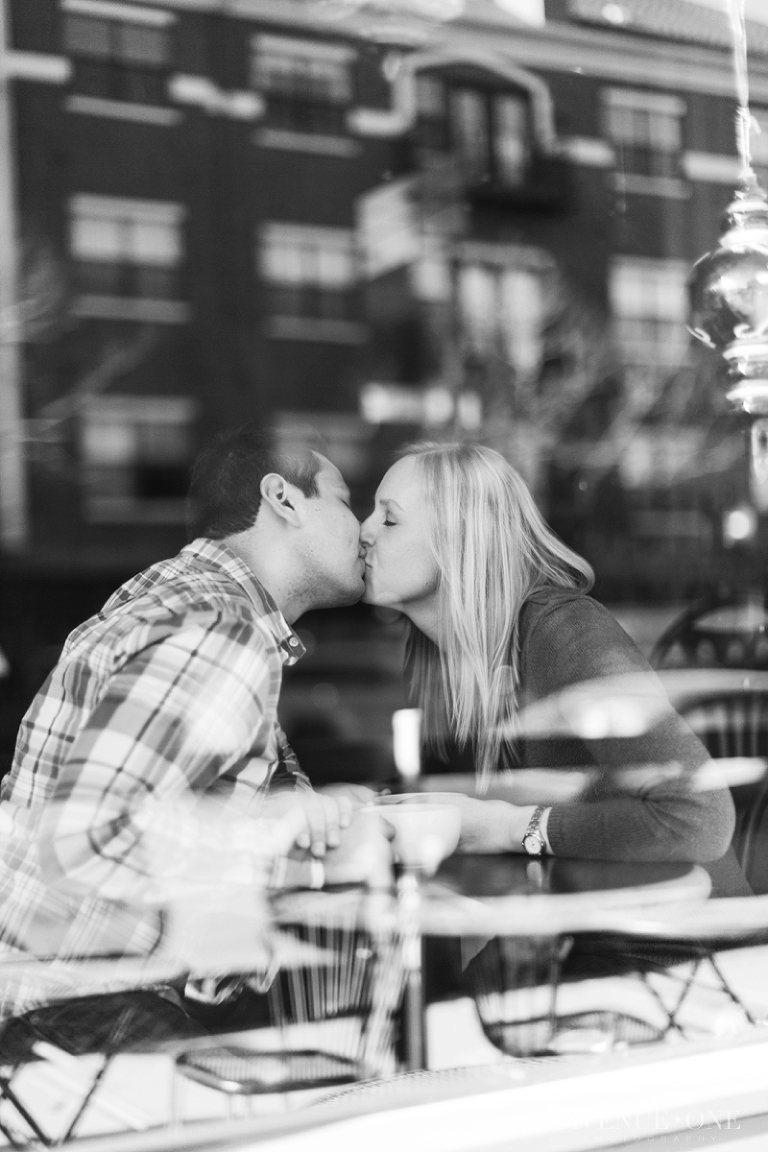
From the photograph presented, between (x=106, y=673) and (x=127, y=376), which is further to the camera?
(x=127, y=376)

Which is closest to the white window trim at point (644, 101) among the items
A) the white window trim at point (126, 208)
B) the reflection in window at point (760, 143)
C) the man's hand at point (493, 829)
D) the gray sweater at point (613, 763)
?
the reflection in window at point (760, 143)

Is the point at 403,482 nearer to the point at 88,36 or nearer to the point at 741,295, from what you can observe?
the point at 741,295

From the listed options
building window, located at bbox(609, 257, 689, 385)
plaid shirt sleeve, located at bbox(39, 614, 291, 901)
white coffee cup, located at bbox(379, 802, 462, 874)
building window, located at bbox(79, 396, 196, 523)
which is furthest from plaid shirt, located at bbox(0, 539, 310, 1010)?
building window, located at bbox(609, 257, 689, 385)

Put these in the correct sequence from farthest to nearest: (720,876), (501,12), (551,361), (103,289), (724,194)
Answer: (551,361) → (103,289) → (501,12) → (724,194) → (720,876)

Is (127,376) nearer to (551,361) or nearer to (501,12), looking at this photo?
→ (551,361)

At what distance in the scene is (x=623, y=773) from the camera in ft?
6.27

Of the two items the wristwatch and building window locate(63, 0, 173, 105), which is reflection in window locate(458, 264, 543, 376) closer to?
building window locate(63, 0, 173, 105)

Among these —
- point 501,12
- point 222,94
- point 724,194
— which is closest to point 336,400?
point 222,94

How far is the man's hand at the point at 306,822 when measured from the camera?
1625 millimetres

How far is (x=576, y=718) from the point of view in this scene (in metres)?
1.97

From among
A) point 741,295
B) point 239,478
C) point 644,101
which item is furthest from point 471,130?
point 239,478

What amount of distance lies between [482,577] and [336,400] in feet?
37.8

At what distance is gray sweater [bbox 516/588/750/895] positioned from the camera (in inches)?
72.7

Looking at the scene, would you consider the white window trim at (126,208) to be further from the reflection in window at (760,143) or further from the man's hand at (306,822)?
the man's hand at (306,822)
